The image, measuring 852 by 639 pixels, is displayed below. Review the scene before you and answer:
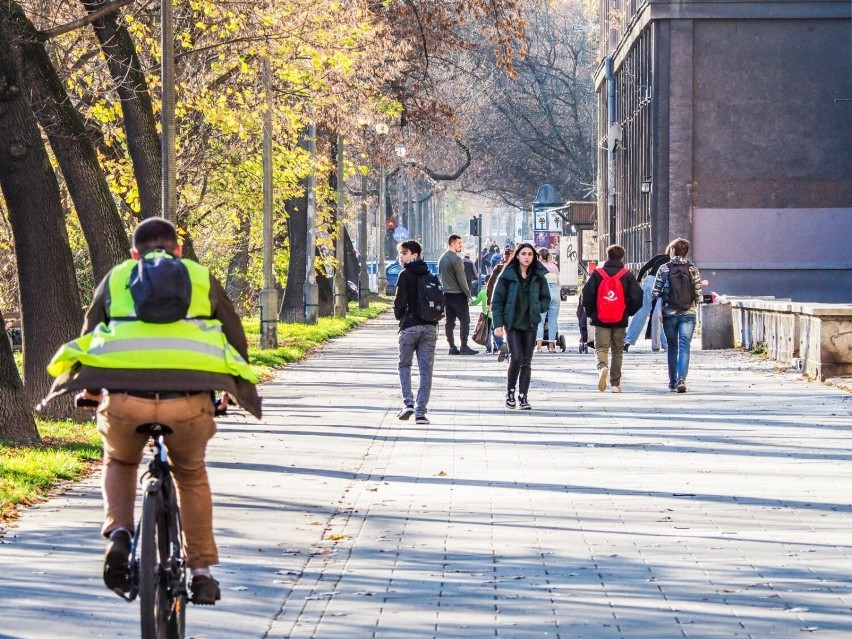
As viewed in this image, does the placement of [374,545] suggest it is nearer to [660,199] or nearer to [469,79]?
[660,199]

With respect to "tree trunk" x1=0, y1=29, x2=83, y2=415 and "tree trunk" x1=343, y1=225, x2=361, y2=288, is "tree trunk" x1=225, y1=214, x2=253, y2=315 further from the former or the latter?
"tree trunk" x1=0, y1=29, x2=83, y2=415

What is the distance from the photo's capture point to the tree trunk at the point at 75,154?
15312 millimetres

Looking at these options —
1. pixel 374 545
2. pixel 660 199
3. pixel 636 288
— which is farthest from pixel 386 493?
pixel 660 199

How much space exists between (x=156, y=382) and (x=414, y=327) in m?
9.74

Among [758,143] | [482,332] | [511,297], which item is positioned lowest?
[482,332]

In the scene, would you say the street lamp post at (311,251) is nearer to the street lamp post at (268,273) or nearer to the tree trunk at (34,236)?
the street lamp post at (268,273)

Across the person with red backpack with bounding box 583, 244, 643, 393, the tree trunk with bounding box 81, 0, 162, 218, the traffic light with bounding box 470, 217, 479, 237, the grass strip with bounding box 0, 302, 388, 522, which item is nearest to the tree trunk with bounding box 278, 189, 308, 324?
the tree trunk with bounding box 81, 0, 162, 218

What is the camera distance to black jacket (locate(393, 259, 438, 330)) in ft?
50.8

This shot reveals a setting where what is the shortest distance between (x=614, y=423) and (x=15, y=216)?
5.67m

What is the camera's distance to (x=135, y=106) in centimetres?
2006

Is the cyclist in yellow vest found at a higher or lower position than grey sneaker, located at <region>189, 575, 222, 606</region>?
higher

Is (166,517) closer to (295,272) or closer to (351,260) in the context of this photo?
(295,272)

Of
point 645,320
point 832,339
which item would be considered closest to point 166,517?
point 832,339

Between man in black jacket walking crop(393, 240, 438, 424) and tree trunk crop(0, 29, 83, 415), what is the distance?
297 centimetres
